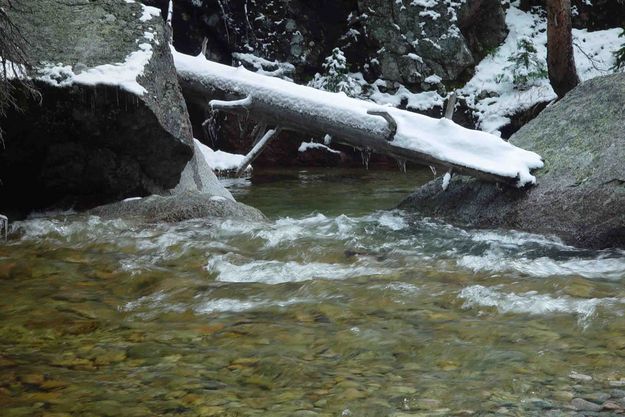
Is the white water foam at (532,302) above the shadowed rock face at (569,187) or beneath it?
beneath

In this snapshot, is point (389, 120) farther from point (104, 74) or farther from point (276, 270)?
point (104, 74)

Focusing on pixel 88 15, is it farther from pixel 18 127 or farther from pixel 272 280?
pixel 272 280

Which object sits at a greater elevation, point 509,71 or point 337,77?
point 509,71

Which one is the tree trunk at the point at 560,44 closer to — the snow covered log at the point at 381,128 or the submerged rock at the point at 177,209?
the snow covered log at the point at 381,128

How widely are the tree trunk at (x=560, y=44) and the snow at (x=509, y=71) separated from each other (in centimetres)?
483

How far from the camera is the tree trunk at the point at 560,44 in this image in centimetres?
972

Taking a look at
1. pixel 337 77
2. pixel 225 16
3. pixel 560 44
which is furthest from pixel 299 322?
pixel 225 16

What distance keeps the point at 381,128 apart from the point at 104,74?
3171mm

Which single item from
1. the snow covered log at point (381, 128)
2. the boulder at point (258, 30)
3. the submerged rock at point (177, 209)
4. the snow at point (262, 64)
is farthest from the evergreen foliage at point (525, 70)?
the submerged rock at point (177, 209)

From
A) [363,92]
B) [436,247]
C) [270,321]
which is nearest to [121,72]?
[436,247]

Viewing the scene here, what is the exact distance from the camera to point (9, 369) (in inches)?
118

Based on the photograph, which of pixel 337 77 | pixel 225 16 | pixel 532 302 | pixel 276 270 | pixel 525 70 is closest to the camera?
pixel 532 302

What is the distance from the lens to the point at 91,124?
7348 millimetres

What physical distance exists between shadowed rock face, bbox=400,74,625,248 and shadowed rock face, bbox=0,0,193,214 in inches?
129
